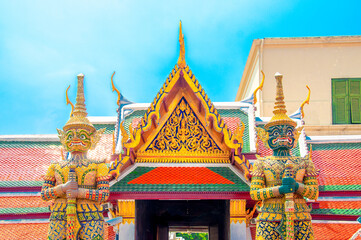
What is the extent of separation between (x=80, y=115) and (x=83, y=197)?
5.16ft

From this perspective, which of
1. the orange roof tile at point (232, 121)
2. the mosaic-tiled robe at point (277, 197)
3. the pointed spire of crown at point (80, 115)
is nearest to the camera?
the mosaic-tiled robe at point (277, 197)

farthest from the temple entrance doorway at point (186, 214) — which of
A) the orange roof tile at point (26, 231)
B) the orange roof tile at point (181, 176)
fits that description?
the orange roof tile at point (181, 176)

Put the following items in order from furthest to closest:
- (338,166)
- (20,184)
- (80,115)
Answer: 1. (338,166)
2. (20,184)
3. (80,115)

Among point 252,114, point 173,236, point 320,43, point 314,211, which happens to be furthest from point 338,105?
point 173,236

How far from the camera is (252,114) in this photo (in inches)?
453

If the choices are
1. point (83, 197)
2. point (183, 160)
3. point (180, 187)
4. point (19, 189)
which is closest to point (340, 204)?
point (183, 160)

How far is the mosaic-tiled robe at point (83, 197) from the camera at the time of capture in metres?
7.04

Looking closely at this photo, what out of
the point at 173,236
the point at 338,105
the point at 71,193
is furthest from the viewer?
the point at 173,236

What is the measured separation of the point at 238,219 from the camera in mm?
8219

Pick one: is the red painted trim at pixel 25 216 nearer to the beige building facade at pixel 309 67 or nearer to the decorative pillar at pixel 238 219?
the decorative pillar at pixel 238 219

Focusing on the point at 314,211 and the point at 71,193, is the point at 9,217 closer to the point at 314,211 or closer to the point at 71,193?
the point at 71,193

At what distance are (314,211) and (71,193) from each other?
210 inches

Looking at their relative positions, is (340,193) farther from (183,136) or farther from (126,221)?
(126,221)

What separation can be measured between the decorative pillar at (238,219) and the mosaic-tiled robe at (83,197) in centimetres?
258
